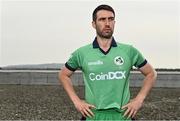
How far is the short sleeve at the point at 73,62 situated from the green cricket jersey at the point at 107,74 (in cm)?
7

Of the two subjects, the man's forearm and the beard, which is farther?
the man's forearm

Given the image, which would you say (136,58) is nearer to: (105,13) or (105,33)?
(105,33)

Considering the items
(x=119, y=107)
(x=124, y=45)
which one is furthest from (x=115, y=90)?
(x=124, y=45)

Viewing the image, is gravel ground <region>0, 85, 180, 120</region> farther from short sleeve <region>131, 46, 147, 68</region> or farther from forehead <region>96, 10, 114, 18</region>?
forehead <region>96, 10, 114, 18</region>

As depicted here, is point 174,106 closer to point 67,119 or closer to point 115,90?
point 67,119

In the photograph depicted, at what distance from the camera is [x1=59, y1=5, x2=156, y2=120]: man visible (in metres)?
3.46

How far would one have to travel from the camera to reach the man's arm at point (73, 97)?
3.47 m

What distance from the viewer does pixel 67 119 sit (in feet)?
43.8

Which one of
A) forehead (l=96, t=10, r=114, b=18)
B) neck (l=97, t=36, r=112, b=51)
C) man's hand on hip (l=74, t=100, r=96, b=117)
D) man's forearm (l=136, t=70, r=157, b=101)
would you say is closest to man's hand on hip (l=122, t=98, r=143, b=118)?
man's forearm (l=136, t=70, r=157, b=101)

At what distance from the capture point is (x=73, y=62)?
365 centimetres

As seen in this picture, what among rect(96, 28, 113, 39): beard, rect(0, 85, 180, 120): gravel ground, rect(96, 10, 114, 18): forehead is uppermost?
rect(96, 10, 114, 18): forehead

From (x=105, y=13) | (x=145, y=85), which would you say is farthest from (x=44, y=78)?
(x=105, y=13)

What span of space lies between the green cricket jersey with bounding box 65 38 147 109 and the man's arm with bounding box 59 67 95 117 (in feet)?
0.20

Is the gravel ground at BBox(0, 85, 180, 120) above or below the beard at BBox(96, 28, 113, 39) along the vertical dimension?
below
